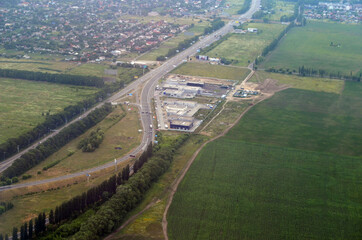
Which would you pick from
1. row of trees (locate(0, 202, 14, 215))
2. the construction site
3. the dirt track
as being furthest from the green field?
row of trees (locate(0, 202, 14, 215))

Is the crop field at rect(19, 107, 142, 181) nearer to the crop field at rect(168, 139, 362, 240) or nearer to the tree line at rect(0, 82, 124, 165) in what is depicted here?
the tree line at rect(0, 82, 124, 165)

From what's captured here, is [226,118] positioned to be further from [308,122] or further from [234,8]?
[234,8]

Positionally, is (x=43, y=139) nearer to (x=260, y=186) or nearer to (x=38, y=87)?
(x=38, y=87)

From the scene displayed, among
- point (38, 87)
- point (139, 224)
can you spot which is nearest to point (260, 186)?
point (139, 224)

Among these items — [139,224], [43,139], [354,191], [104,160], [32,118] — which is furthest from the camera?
[32,118]

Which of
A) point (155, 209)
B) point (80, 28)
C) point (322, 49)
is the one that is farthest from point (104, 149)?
point (80, 28)

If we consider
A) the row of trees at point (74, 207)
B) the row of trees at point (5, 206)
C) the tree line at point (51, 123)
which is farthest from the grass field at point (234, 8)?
the row of trees at point (5, 206)
